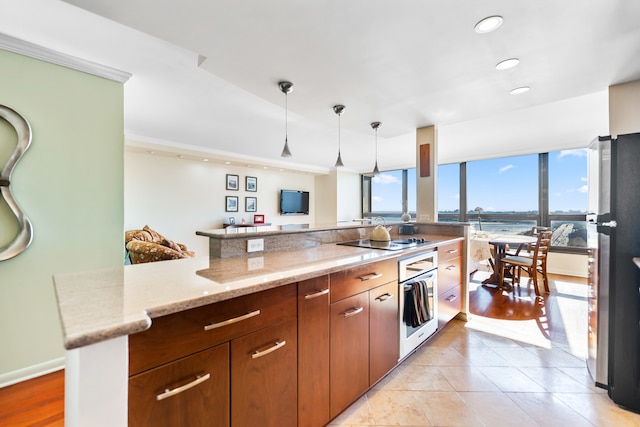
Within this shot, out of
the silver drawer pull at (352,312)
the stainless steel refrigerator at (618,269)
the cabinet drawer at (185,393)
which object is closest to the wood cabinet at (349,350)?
the silver drawer pull at (352,312)

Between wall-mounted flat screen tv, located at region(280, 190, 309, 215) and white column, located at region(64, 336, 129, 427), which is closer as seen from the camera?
white column, located at region(64, 336, 129, 427)

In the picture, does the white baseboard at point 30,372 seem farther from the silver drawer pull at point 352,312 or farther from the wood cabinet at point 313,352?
the silver drawer pull at point 352,312

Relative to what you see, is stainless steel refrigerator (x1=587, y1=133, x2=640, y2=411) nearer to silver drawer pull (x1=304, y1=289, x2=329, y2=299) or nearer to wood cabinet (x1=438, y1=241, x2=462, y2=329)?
wood cabinet (x1=438, y1=241, x2=462, y2=329)

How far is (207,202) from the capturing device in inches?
223

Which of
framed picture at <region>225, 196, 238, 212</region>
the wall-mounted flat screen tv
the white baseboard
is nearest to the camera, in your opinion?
the white baseboard

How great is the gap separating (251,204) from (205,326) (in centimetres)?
564

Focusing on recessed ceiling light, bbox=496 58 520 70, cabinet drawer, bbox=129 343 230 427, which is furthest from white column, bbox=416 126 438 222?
cabinet drawer, bbox=129 343 230 427

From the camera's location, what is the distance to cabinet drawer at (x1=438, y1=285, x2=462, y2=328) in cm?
248

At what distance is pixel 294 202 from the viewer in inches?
290

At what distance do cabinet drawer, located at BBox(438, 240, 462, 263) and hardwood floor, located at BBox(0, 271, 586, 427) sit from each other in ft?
2.73

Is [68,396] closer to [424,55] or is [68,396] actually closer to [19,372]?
[19,372]

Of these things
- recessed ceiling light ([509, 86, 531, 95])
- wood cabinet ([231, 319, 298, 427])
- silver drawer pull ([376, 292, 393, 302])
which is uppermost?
recessed ceiling light ([509, 86, 531, 95])

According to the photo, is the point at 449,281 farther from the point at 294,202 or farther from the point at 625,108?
the point at 294,202

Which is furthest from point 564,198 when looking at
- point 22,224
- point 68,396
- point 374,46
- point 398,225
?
point 22,224
